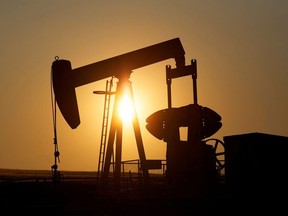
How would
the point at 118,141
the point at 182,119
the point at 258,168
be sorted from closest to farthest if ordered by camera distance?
the point at 258,168 → the point at 118,141 → the point at 182,119

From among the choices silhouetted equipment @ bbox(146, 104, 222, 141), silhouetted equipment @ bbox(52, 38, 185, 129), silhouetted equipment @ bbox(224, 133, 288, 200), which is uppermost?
silhouetted equipment @ bbox(52, 38, 185, 129)

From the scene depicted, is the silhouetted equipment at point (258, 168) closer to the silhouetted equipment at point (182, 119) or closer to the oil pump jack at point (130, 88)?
the oil pump jack at point (130, 88)

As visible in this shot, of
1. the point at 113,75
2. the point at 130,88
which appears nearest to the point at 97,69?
the point at 113,75

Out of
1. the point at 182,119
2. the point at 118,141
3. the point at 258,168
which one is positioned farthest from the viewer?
the point at 182,119

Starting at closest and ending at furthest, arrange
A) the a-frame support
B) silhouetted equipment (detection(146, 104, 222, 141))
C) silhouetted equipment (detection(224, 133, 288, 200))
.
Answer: silhouetted equipment (detection(224, 133, 288, 200)) < the a-frame support < silhouetted equipment (detection(146, 104, 222, 141))

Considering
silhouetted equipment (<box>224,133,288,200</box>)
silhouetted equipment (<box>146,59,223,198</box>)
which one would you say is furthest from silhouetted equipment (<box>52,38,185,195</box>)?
silhouetted equipment (<box>224,133,288,200</box>)

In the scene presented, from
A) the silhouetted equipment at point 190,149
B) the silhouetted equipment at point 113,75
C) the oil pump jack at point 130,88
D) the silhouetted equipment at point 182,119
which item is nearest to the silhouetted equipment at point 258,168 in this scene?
the silhouetted equipment at point 190,149

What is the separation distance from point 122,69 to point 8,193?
987cm

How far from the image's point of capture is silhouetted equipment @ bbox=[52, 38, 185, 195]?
13.0m

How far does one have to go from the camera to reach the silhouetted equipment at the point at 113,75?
12953 mm

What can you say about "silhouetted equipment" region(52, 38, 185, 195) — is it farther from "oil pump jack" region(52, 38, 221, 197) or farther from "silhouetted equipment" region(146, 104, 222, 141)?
"silhouetted equipment" region(146, 104, 222, 141)

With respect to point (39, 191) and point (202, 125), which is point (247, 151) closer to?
point (202, 125)

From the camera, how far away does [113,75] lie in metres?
13.5

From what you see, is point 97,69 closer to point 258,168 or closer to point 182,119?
point 182,119
